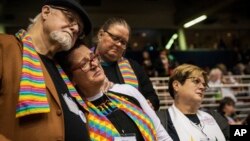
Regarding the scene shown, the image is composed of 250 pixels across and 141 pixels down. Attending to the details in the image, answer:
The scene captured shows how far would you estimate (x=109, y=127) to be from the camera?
1580mm

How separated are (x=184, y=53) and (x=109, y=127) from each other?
8859mm

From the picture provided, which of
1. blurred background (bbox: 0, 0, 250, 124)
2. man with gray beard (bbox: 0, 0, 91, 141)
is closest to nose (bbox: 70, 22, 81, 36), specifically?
man with gray beard (bbox: 0, 0, 91, 141)

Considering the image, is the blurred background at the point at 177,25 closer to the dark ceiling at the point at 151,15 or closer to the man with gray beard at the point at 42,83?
the dark ceiling at the point at 151,15

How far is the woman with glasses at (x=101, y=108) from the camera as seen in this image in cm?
158

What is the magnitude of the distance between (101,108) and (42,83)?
1.48 feet

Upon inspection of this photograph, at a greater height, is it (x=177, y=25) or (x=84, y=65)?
(x=177, y=25)

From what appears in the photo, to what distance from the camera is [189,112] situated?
2398 millimetres

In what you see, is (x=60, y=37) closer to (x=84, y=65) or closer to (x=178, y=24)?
(x=84, y=65)

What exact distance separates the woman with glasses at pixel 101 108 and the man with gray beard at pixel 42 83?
82 mm

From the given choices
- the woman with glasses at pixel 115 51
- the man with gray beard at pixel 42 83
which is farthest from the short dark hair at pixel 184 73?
the man with gray beard at pixel 42 83

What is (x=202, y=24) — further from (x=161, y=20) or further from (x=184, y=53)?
(x=184, y=53)

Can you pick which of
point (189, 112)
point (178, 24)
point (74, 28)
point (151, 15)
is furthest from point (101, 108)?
point (178, 24)

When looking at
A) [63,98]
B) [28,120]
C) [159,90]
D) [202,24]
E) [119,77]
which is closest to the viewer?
[28,120]

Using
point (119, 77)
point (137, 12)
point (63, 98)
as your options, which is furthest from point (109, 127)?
point (137, 12)
